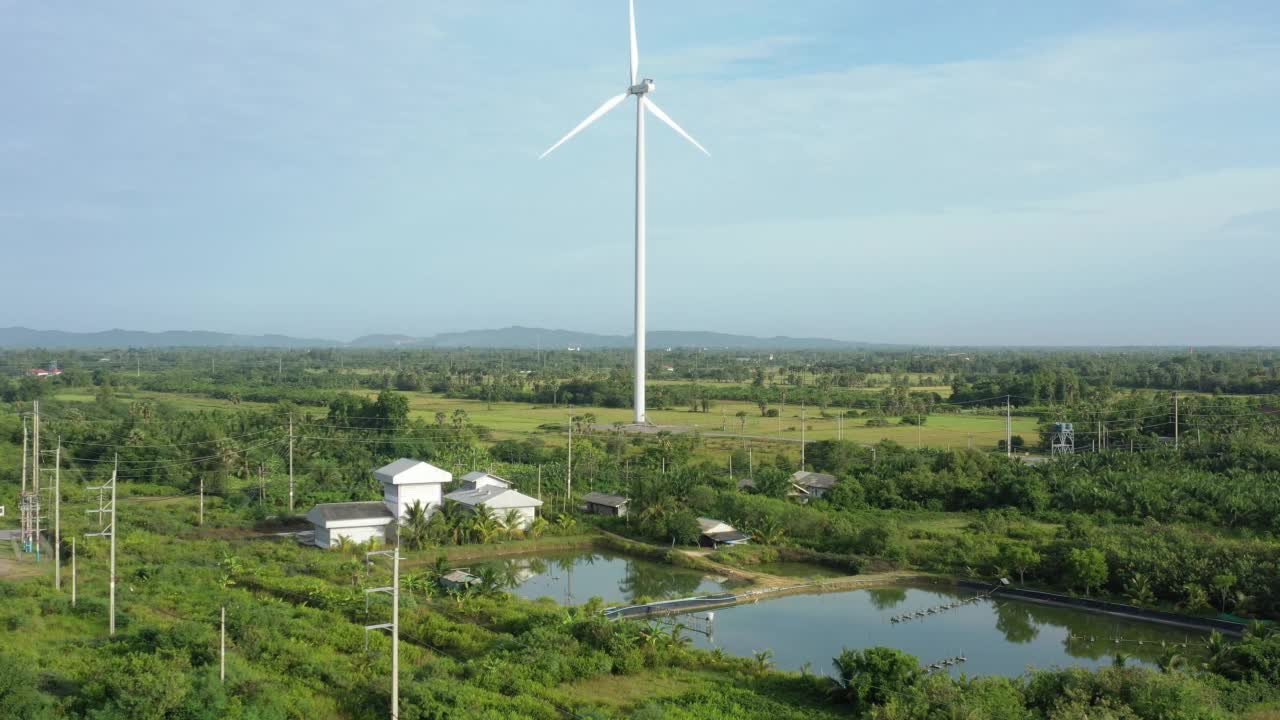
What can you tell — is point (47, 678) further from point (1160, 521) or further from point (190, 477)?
point (1160, 521)

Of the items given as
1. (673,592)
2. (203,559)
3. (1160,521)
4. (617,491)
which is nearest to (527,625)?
(673,592)

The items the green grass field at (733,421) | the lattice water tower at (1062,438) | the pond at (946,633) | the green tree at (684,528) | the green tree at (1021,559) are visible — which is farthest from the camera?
the green grass field at (733,421)

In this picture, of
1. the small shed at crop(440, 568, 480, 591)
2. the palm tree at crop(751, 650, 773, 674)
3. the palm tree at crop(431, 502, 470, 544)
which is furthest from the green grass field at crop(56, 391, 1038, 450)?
the palm tree at crop(751, 650, 773, 674)

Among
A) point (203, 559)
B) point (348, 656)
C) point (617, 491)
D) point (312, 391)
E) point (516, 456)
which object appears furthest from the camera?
point (312, 391)

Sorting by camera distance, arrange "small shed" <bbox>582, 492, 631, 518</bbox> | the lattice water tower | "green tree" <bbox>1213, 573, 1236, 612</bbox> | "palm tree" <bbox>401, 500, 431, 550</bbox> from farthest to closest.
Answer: the lattice water tower
"small shed" <bbox>582, 492, 631, 518</bbox>
"palm tree" <bbox>401, 500, 431, 550</bbox>
"green tree" <bbox>1213, 573, 1236, 612</bbox>

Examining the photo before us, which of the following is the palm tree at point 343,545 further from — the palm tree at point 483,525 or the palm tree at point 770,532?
the palm tree at point 770,532

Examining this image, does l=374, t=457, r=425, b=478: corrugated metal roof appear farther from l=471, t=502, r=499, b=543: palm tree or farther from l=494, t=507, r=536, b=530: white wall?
l=494, t=507, r=536, b=530: white wall

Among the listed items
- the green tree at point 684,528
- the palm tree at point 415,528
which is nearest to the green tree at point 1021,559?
the green tree at point 684,528
